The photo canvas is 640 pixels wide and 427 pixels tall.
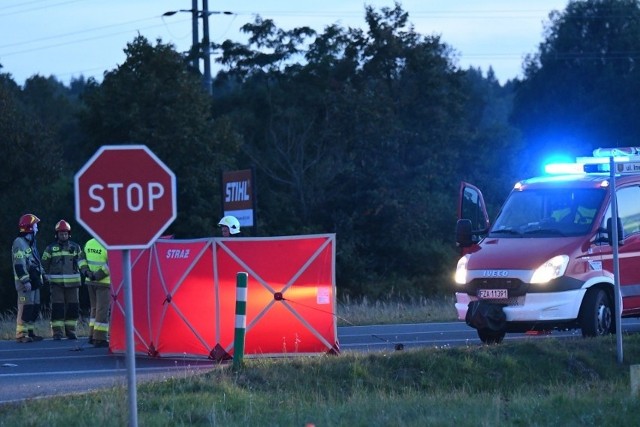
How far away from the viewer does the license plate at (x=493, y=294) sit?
49.3ft

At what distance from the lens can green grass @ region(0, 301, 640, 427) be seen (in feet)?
33.9

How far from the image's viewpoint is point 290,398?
11.9 meters

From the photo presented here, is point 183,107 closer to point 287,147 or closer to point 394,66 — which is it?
point 287,147

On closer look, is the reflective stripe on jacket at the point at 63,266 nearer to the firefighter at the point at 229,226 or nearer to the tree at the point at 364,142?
the firefighter at the point at 229,226

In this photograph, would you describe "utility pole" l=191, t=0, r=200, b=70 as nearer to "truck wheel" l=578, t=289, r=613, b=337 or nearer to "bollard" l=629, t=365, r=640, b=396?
"truck wheel" l=578, t=289, r=613, b=337

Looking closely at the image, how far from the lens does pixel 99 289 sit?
17953 millimetres

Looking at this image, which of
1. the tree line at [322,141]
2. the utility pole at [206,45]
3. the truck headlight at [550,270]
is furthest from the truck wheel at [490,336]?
the utility pole at [206,45]

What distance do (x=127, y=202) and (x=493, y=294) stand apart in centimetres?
784

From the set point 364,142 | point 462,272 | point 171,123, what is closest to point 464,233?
point 462,272

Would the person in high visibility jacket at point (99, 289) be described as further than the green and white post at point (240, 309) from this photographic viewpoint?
Yes

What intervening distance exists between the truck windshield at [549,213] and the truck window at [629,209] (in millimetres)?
281

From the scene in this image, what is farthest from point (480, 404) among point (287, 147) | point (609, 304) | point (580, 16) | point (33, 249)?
point (580, 16)

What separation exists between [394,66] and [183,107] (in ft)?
41.0

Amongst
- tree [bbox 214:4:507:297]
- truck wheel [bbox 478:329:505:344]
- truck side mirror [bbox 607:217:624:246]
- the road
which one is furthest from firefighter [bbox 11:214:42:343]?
tree [bbox 214:4:507:297]
